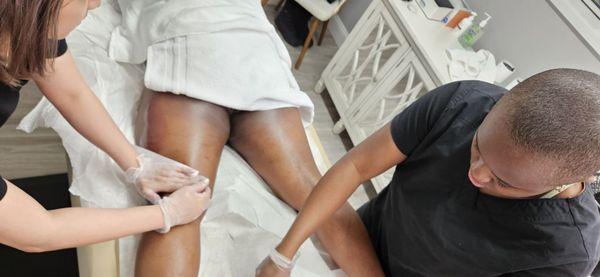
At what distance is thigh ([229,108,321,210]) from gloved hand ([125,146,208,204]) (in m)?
0.22

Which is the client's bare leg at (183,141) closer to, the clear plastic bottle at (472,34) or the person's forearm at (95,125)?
the person's forearm at (95,125)

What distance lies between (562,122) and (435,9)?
1.47 m

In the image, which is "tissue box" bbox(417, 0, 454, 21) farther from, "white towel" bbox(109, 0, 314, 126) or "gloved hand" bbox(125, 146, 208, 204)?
"gloved hand" bbox(125, 146, 208, 204)

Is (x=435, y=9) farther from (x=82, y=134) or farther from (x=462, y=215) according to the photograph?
(x=82, y=134)

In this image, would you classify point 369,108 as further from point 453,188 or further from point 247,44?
point 453,188

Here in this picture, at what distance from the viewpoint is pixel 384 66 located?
1878 millimetres

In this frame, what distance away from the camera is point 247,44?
1.17 metres

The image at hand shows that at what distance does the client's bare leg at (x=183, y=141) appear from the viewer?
2.94 feet

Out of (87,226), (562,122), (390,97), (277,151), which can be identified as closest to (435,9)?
(390,97)

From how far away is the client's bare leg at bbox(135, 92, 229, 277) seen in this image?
897 millimetres

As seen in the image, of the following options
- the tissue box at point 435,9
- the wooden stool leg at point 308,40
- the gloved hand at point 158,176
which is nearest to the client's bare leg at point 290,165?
the gloved hand at point 158,176

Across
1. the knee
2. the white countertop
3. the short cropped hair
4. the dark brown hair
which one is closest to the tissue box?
the white countertop

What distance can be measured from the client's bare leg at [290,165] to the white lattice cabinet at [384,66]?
743 millimetres

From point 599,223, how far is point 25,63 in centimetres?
100
